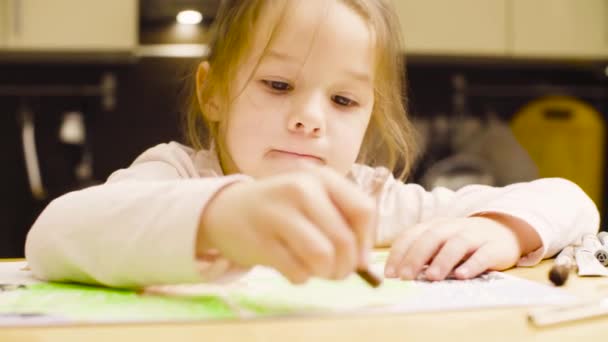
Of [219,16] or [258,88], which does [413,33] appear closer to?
[219,16]

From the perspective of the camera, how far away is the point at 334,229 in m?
0.36

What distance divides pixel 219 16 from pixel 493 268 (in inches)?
20.6

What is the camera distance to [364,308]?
40 centimetres

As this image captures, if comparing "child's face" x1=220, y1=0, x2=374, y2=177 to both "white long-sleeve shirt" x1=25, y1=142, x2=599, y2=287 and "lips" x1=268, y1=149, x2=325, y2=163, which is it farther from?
"white long-sleeve shirt" x1=25, y1=142, x2=599, y2=287

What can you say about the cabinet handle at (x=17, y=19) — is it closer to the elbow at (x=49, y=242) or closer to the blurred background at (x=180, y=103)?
the blurred background at (x=180, y=103)

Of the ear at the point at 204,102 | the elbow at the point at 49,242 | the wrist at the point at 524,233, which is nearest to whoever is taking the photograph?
the elbow at the point at 49,242

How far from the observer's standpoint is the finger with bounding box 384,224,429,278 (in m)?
0.56

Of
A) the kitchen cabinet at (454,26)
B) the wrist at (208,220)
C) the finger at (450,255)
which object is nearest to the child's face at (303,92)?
the finger at (450,255)

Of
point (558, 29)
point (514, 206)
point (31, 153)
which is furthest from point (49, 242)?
point (558, 29)

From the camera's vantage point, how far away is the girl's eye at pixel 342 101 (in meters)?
0.79

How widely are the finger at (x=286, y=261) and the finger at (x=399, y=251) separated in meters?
0.19

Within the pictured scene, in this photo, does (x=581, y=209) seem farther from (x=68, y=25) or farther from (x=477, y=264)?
(x=68, y=25)

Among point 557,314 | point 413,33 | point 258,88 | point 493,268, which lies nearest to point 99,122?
point 413,33

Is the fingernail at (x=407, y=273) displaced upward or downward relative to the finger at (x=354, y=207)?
downward
